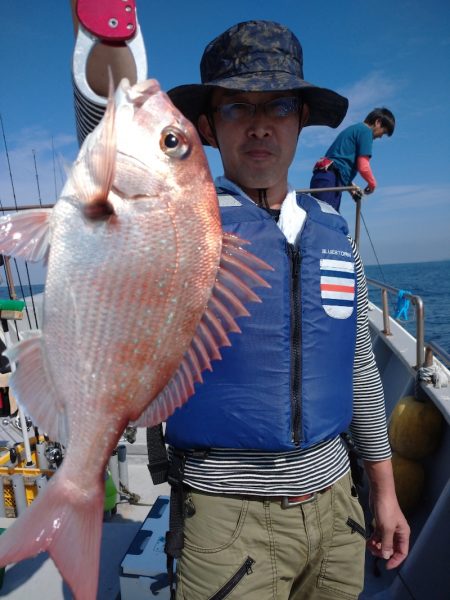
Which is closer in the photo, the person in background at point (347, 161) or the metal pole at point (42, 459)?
the metal pole at point (42, 459)

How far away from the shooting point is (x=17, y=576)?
3086 millimetres

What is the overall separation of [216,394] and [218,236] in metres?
0.78

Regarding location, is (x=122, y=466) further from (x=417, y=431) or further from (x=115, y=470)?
(x=417, y=431)

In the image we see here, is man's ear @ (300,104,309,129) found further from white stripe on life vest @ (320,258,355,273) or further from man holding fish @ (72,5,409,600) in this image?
white stripe on life vest @ (320,258,355,273)

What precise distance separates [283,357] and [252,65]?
1306 millimetres

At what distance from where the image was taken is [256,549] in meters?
1.76

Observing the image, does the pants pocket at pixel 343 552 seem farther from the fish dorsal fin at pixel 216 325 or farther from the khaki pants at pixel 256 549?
the fish dorsal fin at pixel 216 325

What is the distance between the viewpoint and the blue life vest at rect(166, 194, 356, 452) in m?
1.78

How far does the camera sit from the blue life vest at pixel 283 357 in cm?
178

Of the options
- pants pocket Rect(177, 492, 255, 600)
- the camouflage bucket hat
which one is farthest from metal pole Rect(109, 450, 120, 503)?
the camouflage bucket hat

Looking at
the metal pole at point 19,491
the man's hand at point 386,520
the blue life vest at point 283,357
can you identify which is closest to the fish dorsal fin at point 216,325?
the blue life vest at point 283,357

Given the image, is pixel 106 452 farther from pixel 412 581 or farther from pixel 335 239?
pixel 412 581

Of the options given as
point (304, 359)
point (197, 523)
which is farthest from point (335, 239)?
point (197, 523)

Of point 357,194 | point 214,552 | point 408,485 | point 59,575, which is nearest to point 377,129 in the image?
point 357,194
